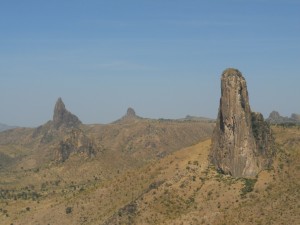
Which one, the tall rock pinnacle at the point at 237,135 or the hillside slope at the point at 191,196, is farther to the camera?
the tall rock pinnacle at the point at 237,135

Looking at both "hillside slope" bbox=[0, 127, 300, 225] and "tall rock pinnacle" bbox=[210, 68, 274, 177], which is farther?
"tall rock pinnacle" bbox=[210, 68, 274, 177]

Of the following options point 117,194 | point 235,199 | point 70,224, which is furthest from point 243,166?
point 70,224

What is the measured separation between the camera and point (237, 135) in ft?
362

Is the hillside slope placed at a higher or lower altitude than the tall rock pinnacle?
lower

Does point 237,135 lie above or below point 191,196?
above

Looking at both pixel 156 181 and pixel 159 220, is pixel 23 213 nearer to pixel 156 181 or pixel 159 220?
pixel 156 181

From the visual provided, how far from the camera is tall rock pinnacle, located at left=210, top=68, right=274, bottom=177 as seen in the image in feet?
361

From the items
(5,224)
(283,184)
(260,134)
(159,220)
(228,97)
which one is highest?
(228,97)

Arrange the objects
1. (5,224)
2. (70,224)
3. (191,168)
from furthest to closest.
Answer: (5,224) → (70,224) → (191,168)

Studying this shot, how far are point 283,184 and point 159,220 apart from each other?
28644 millimetres

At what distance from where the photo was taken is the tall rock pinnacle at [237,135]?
110125mm

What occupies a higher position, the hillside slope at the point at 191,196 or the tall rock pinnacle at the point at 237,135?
the tall rock pinnacle at the point at 237,135

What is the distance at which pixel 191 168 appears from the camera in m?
122

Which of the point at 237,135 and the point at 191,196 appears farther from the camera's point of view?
the point at 191,196
